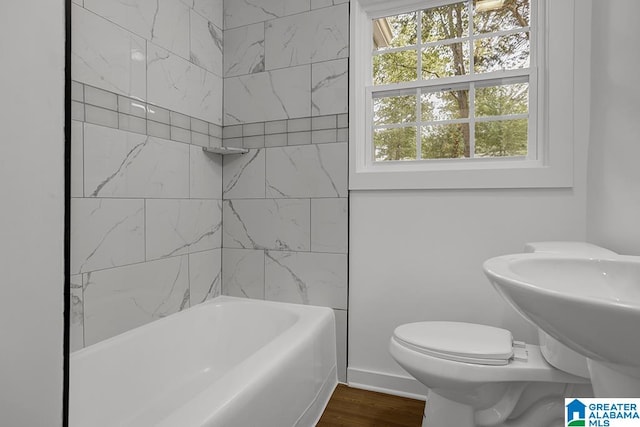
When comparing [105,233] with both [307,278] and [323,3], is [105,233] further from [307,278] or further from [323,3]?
[323,3]

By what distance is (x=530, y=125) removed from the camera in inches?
68.7

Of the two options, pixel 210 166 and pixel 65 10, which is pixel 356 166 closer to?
pixel 210 166

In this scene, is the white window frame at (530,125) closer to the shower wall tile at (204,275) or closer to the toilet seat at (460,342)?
the toilet seat at (460,342)

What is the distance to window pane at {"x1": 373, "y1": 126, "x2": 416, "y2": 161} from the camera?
198cm

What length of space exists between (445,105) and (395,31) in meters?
0.54

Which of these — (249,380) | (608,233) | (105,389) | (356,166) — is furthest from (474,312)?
(105,389)

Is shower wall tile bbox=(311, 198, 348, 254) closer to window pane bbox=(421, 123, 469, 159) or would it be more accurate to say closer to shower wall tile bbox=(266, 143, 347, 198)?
shower wall tile bbox=(266, 143, 347, 198)

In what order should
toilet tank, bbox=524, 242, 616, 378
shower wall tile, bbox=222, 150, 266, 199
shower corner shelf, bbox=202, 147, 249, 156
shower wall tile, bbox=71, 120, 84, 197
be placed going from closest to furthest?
1. toilet tank, bbox=524, 242, 616, 378
2. shower wall tile, bbox=71, 120, 84, 197
3. shower corner shelf, bbox=202, 147, 249, 156
4. shower wall tile, bbox=222, 150, 266, 199

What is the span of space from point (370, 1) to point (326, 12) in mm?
252

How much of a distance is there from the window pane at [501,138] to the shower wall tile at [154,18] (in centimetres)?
168

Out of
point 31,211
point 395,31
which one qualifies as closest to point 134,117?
point 31,211

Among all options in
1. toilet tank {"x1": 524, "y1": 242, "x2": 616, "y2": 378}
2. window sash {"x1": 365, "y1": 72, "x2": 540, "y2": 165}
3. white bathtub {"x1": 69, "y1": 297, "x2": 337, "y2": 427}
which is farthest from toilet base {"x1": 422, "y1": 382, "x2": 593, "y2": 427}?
window sash {"x1": 365, "y1": 72, "x2": 540, "y2": 165}

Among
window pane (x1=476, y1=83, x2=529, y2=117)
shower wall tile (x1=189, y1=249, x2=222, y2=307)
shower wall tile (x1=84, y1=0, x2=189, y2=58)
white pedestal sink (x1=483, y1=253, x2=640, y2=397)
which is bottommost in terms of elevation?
shower wall tile (x1=189, y1=249, x2=222, y2=307)

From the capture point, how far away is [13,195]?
2.02 feet
